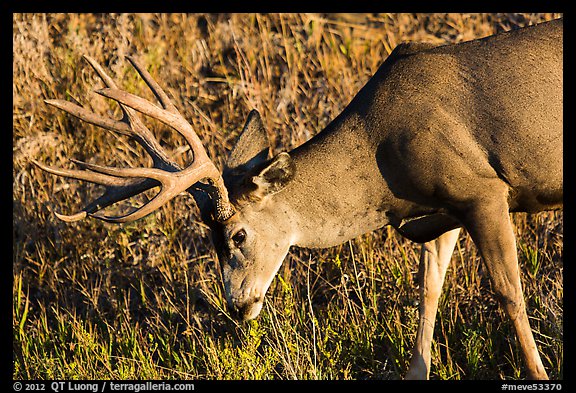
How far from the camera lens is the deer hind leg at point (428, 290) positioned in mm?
5801

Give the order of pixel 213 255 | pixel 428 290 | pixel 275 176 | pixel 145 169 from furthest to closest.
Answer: pixel 213 255 < pixel 428 290 < pixel 275 176 < pixel 145 169

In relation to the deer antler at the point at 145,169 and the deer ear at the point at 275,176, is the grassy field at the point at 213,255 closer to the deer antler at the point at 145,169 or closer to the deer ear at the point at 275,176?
the deer ear at the point at 275,176

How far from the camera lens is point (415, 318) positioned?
241 inches

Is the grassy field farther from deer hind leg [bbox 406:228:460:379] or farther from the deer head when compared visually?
the deer head

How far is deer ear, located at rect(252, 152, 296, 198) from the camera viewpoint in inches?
212

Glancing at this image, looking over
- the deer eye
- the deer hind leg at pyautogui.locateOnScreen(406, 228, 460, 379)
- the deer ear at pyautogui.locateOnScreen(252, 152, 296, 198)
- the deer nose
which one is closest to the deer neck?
the deer ear at pyautogui.locateOnScreen(252, 152, 296, 198)

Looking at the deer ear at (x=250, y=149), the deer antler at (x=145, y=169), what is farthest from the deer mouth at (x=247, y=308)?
the deer ear at (x=250, y=149)

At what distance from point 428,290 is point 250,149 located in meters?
1.51

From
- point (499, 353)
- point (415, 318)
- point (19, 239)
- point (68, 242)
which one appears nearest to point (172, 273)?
point (68, 242)

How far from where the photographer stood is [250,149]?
18.9 ft

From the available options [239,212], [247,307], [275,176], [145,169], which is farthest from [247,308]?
[145,169]

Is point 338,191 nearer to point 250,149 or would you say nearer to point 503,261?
point 250,149

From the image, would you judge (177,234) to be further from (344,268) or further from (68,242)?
(344,268)

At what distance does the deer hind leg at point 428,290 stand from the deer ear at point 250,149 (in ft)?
4.23
